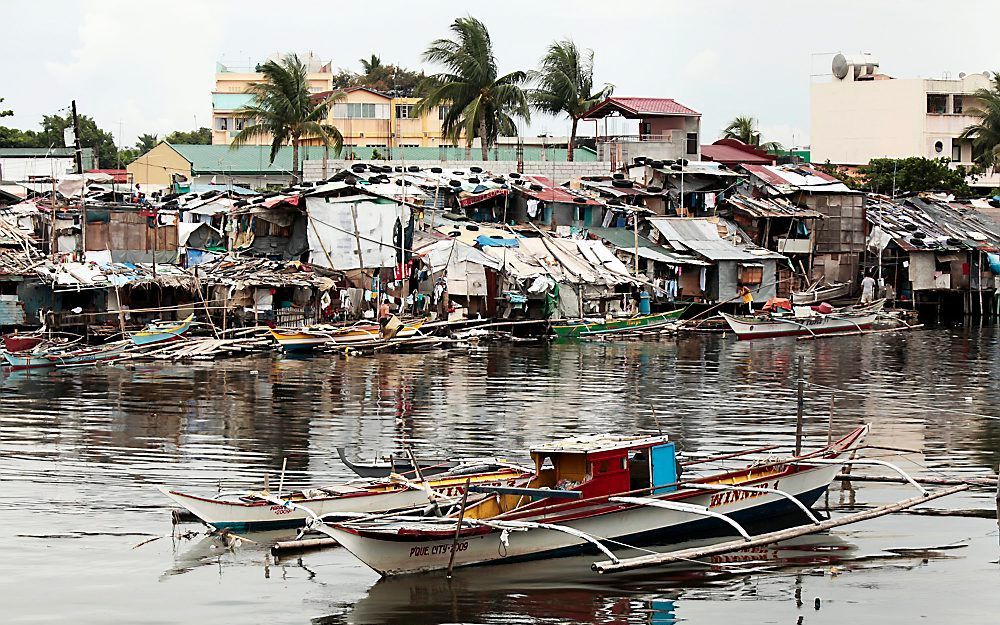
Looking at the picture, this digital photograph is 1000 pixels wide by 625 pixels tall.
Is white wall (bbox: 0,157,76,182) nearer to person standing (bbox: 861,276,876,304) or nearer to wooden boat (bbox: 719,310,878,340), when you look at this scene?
wooden boat (bbox: 719,310,878,340)

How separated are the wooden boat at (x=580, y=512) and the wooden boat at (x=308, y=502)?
2.33 ft

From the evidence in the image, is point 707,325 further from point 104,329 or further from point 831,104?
point 831,104

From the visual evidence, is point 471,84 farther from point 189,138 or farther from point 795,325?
point 189,138

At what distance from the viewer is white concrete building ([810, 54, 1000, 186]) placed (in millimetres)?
71938

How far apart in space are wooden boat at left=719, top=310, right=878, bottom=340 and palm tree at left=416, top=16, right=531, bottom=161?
13657 millimetres

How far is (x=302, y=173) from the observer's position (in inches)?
2188

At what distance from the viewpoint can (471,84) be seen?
2120 inches

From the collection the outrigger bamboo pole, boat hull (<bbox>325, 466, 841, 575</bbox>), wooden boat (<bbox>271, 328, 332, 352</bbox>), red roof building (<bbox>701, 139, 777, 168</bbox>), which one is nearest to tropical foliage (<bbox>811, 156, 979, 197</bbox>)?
red roof building (<bbox>701, 139, 777, 168</bbox>)

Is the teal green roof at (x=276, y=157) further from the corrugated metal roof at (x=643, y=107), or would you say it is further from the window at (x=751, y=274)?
the window at (x=751, y=274)

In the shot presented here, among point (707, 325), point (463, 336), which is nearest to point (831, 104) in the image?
point (707, 325)

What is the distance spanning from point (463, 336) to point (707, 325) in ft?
34.3

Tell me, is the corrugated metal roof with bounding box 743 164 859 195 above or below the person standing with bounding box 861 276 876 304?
above

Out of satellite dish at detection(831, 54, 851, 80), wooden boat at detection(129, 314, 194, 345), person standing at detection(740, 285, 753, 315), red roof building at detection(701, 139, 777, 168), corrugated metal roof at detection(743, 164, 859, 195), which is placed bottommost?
wooden boat at detection(129, 314, 194, 345)

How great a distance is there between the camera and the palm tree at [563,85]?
58312 mm
